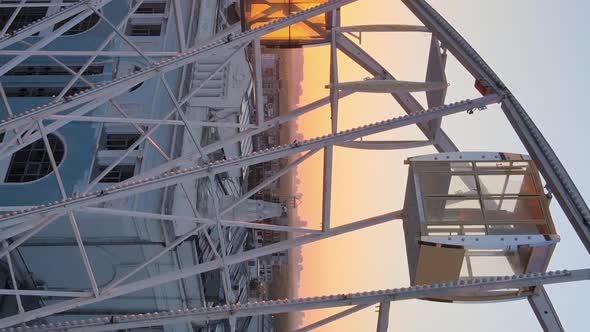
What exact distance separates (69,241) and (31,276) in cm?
244

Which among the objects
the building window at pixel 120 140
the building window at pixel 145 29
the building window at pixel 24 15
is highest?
the building window at pixel 24 15

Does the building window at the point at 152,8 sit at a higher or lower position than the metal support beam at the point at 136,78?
higher

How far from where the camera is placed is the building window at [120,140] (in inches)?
739

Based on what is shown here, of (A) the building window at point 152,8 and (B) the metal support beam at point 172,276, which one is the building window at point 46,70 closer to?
(A) the building window at point 152,8

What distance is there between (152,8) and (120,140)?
225 inches

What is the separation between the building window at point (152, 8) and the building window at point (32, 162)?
6.09 meters

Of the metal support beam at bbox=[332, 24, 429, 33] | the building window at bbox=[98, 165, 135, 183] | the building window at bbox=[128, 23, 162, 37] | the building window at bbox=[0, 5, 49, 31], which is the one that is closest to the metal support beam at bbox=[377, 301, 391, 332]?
the metal support beam at bbox=[332, 24, 429, 33]

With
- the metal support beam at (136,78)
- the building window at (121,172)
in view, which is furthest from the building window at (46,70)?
the metal support beam at (136,78)

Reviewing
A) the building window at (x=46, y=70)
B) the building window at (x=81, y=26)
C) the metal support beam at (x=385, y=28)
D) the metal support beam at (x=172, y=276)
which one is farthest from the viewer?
the building window at (x=81, y=26)

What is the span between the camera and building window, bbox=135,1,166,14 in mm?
21094

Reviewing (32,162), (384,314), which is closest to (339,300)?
(384,314)

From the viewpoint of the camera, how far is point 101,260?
18203 millimetres

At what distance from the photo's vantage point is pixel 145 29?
68.2 ft

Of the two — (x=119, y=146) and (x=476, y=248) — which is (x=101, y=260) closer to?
(x=119, y=146)
